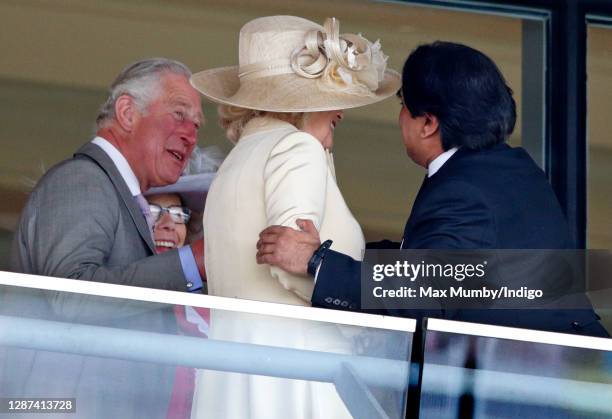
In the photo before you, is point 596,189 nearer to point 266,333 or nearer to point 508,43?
point 508,43

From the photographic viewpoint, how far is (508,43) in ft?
16.8

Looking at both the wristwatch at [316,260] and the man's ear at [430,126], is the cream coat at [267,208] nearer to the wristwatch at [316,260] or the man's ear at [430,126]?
the wristwatch at [316,260]

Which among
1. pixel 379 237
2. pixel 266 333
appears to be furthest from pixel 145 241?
pixel 379 237

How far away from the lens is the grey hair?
416 cm

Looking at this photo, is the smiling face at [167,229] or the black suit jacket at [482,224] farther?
the smiling face at [167,229]

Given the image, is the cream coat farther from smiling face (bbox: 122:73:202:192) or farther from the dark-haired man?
smiling face (bbox: 122:73:202:192)

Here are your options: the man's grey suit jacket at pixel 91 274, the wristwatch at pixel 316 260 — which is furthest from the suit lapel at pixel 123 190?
the wristwatch at pixel 316 260

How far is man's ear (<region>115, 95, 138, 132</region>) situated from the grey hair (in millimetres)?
12

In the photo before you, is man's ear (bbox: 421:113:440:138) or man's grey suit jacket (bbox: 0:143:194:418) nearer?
man's grey suit jacket (bbox: 0:143:194:418)

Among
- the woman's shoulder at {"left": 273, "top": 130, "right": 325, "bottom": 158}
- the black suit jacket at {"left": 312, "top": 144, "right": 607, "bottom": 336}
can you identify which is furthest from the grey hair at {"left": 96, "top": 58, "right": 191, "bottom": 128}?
the black suit jacket at {"left": 312, "top": 144, "right": 607, "bottom": 336}

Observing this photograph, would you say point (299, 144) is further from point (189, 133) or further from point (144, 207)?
point (189, 133)

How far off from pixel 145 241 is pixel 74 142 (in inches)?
61.8

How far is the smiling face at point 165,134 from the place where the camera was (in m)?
→ 4.11

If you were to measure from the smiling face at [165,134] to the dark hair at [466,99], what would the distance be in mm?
868
